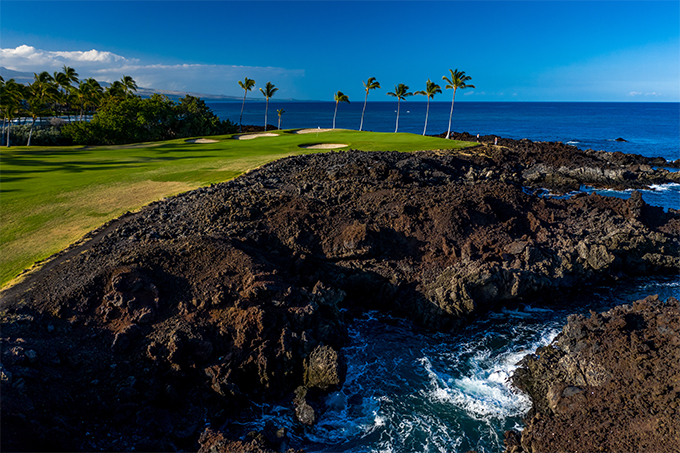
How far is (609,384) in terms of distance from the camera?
12.2m

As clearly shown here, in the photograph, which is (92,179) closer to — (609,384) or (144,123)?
(609,384)

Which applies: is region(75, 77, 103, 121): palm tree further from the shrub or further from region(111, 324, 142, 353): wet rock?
region(111, 324, 142, 353): wet rock

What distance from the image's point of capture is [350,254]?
65.2 ft

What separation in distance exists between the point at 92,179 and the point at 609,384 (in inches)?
1313

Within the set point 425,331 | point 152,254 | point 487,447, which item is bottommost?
point 487,447

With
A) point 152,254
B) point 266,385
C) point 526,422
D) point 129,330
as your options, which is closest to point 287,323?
point 266,385

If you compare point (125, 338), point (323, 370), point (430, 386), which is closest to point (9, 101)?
point (125, 338)

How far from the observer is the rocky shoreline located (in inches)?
457

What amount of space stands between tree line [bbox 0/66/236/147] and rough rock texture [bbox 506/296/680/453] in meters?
61.5

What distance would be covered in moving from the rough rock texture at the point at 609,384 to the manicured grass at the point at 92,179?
1984 cm

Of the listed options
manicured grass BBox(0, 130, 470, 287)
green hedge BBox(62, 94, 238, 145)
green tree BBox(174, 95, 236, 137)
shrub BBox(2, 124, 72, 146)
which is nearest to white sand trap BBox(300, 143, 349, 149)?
manicured grass BBox(0, 130, 470, 287)

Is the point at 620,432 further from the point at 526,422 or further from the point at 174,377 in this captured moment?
the point at 174,377

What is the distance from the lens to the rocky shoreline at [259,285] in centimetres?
1162

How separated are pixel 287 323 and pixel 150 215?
1121 centimetres
